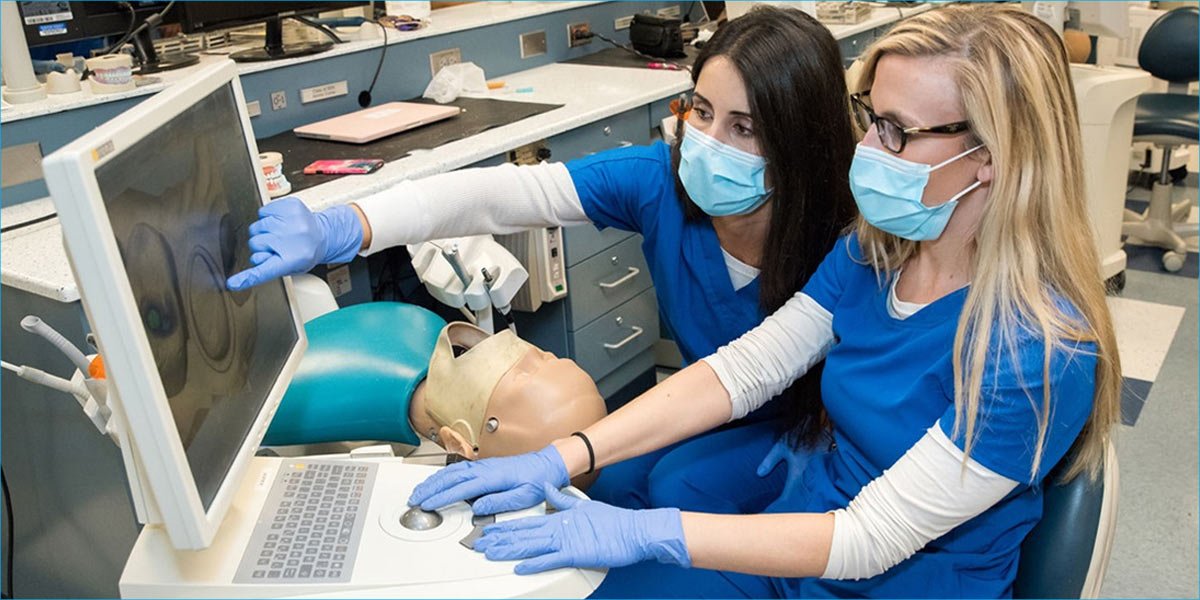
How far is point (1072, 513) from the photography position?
104 cm

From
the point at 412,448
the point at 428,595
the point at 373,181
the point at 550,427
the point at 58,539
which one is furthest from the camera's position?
the point at 373,181

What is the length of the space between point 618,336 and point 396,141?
0.75 metres

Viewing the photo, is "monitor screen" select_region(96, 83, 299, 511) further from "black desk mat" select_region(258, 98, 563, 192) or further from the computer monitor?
"black desk mat" select_region(258, 98, 563, 192)

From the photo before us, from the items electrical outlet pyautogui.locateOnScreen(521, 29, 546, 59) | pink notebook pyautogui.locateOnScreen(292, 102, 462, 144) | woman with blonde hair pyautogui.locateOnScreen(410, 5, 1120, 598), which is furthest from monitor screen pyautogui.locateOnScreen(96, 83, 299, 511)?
electrical outlet pyautogui.locateOnScreen(521, 29, 546, 59)

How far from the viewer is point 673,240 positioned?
1576 millimetres

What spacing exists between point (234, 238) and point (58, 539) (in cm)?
101

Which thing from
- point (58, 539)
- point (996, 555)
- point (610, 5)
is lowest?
point (58, 539)

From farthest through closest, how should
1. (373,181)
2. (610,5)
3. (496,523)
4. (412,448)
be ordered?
1. (610,5)
2. (373,181)
3. (412,448)
4. (496,523)

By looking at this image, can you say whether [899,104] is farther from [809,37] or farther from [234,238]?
[234,238]

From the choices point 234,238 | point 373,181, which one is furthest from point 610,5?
point 234,238

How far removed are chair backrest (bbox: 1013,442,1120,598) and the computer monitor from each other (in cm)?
82

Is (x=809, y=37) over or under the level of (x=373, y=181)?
over

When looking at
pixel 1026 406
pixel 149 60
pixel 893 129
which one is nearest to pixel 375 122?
pixel 149 60

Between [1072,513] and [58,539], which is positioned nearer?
[1072,513]
